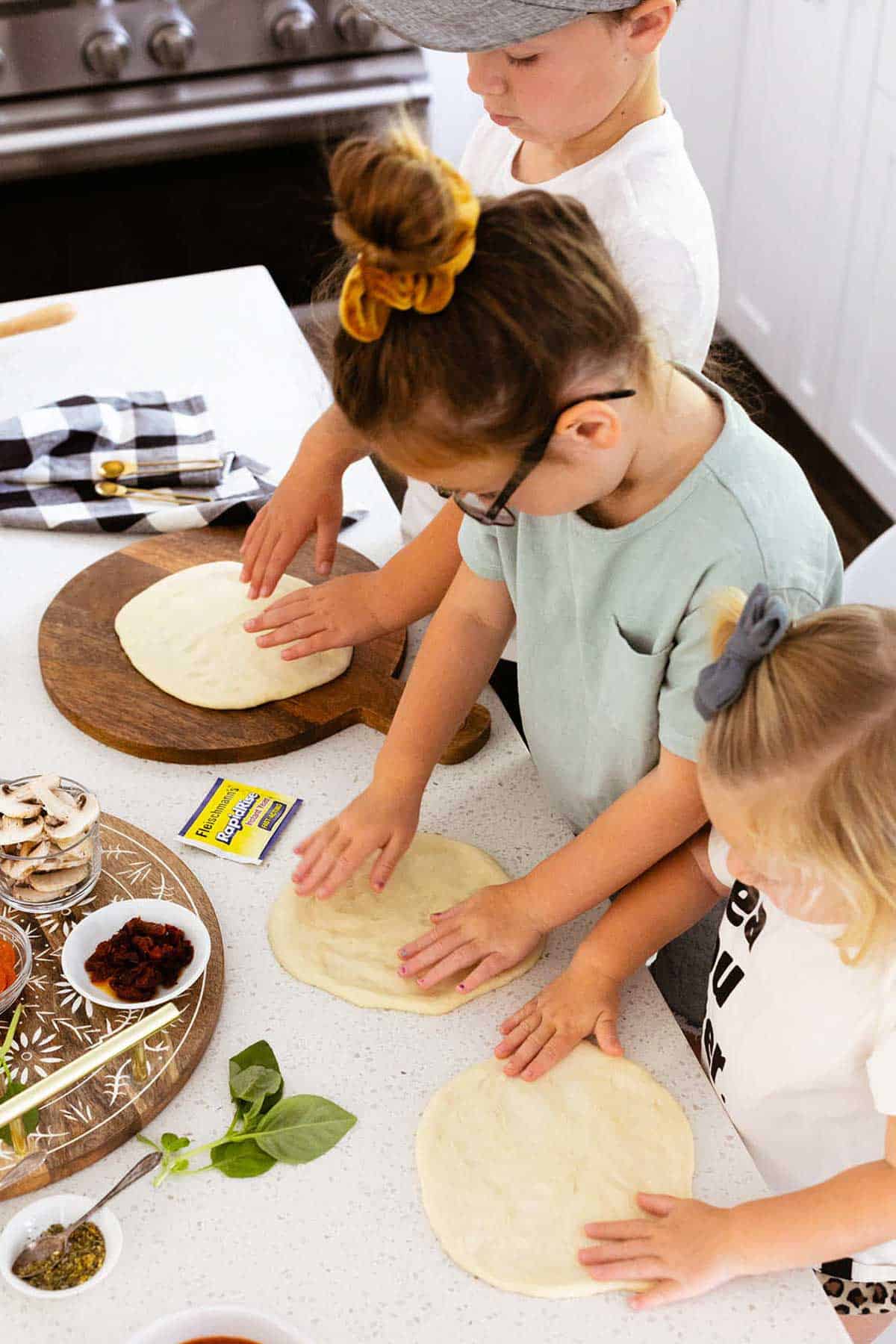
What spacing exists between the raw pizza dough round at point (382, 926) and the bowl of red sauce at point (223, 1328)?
25 centimetres

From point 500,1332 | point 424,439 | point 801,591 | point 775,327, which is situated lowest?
point 775,327

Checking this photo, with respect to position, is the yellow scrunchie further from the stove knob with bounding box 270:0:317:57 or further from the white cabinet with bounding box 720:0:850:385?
the white cabinet with bounding box 720:0:850:385

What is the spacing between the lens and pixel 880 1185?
824 mm

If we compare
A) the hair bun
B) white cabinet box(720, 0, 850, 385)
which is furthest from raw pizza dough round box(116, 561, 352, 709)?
white cabinet box(720, 0, 850, 385)

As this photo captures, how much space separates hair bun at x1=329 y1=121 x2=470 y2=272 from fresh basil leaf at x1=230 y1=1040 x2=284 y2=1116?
1.78ft

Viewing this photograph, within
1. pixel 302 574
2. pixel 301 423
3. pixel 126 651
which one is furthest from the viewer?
pixel 301 423

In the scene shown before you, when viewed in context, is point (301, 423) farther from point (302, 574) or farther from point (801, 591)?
point (801, 591)

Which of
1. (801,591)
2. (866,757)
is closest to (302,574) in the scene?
(801,591)

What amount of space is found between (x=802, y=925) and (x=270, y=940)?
405mm

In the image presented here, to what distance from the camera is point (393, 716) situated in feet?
3.95

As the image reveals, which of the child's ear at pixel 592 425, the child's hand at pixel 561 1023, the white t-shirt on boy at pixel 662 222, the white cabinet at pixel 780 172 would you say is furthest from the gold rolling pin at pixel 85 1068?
the white cabinet at pixel 780 172

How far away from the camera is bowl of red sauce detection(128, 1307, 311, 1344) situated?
0.77 metres

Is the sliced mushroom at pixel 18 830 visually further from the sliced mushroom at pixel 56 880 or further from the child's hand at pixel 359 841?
the child's hand at pixel 359 841

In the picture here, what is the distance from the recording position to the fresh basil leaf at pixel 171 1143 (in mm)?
871
